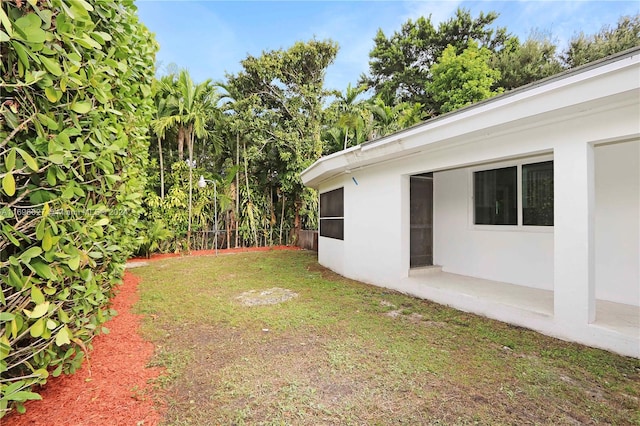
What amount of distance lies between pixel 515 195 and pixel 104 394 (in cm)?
643

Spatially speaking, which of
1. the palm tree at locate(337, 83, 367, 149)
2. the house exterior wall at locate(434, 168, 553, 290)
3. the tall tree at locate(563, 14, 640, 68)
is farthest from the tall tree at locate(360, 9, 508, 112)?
the house exterior wall at locate(434, 168, 553, 290)

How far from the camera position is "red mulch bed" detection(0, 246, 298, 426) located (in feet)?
7.29

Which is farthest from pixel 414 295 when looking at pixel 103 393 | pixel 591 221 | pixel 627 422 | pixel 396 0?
pixel 396 0

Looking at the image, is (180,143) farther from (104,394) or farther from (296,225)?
(104,394)

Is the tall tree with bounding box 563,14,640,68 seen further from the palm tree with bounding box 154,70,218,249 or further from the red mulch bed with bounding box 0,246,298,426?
the red mulch bed with bounding box 0,246,298,426

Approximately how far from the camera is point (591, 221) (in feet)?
11.2

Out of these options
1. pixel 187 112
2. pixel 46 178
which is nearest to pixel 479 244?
pixel 46 178

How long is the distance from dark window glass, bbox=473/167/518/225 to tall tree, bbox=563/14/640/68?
1568 cm

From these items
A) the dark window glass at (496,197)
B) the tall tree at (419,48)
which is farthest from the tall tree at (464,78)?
the dark window glass at (496,197)

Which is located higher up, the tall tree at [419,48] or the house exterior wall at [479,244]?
the tall tree at [419,48]

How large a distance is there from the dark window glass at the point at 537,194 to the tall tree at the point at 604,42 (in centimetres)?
1595

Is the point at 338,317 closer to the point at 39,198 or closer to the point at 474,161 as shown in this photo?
the point at 474,161

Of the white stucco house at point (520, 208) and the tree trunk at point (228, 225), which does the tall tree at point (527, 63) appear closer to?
the white stucco house at point (520, 208)

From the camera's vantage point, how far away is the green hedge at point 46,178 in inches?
60.8
